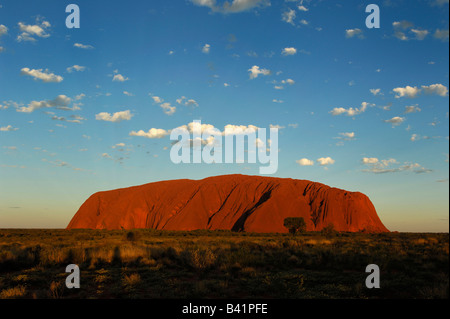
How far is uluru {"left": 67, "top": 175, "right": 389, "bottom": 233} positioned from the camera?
72188mm

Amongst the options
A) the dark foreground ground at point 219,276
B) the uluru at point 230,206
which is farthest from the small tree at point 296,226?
the dark foreground ground at point 219,276

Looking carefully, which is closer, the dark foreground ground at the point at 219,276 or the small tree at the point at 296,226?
the dark foreground ground at the point at 219,276

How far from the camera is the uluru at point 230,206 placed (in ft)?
237

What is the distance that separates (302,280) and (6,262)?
45.6 ft

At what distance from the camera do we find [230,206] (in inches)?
3142

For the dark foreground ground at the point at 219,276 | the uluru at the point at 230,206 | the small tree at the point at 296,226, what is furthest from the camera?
the uluru at the point at 230,206

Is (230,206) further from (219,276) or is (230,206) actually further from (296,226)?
(219,276)

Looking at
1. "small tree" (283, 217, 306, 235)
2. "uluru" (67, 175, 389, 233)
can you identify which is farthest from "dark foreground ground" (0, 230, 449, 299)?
"uluru" (67, 175, 389, 233)

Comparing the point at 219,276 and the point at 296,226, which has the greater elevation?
the point at 219,276

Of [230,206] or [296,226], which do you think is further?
[230,206]

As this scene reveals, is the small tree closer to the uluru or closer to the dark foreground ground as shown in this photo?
the uluru

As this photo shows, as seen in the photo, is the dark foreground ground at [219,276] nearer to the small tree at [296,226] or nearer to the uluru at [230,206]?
the small tree at [296,226]

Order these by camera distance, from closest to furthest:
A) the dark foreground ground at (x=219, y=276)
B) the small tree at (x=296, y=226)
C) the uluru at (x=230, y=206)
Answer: the dark foreground ground at (x=219, y=276) → the small tree at (x=296, y=226) → the uluru at (x=230, y=206)

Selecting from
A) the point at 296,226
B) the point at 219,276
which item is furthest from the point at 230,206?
the point at 219,276
